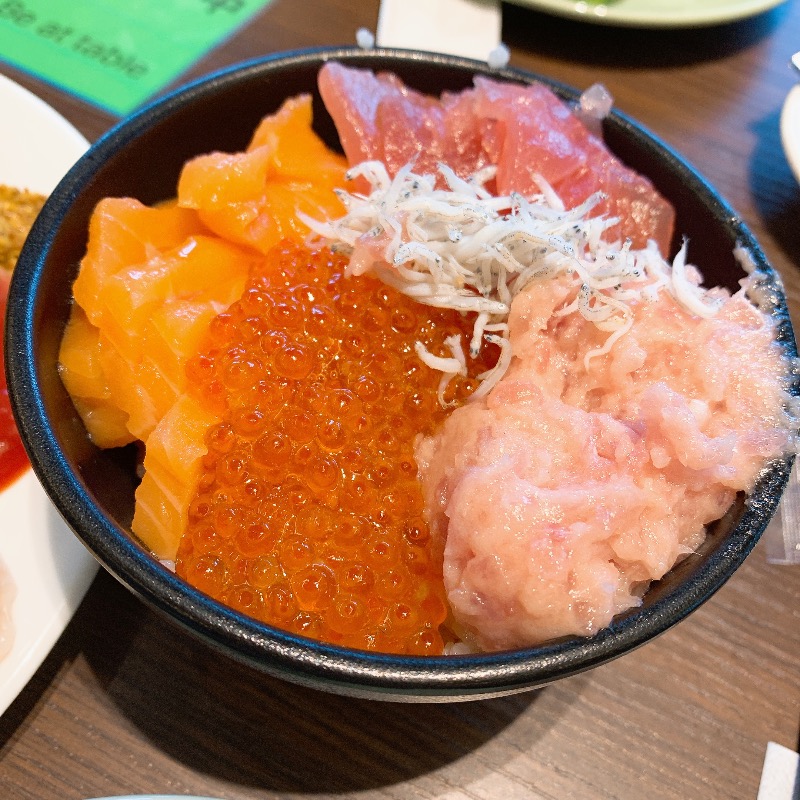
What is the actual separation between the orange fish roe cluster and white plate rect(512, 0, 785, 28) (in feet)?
5.17

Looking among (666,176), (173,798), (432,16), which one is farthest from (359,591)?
(432,16)

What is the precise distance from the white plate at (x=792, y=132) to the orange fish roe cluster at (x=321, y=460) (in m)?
1.29

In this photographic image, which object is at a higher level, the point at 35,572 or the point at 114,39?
the point at 114,39

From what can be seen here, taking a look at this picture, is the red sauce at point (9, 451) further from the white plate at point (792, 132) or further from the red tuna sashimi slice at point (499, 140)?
the white plate at point (792, 132)

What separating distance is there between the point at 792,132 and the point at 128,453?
1.85 meters

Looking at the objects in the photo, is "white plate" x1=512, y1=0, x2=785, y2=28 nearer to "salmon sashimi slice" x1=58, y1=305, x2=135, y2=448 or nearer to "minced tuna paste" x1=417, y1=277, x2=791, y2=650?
"minced tuna paste" x1=417, y1=277, x2=791, y2=650

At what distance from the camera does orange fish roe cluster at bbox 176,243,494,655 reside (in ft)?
3.12

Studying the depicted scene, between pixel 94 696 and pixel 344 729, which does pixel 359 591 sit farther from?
pixel 94 696

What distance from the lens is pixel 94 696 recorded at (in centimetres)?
115

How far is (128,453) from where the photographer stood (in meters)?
1.21

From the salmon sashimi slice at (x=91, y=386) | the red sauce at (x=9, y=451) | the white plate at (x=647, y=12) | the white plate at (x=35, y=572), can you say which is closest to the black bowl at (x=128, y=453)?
the salmon sashimi slice at (x=91, y=386)

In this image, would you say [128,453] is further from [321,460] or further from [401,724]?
[401,724]

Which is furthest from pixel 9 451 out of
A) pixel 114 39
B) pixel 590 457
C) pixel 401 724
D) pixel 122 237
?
pixel 114 39

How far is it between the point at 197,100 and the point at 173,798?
115 cm
